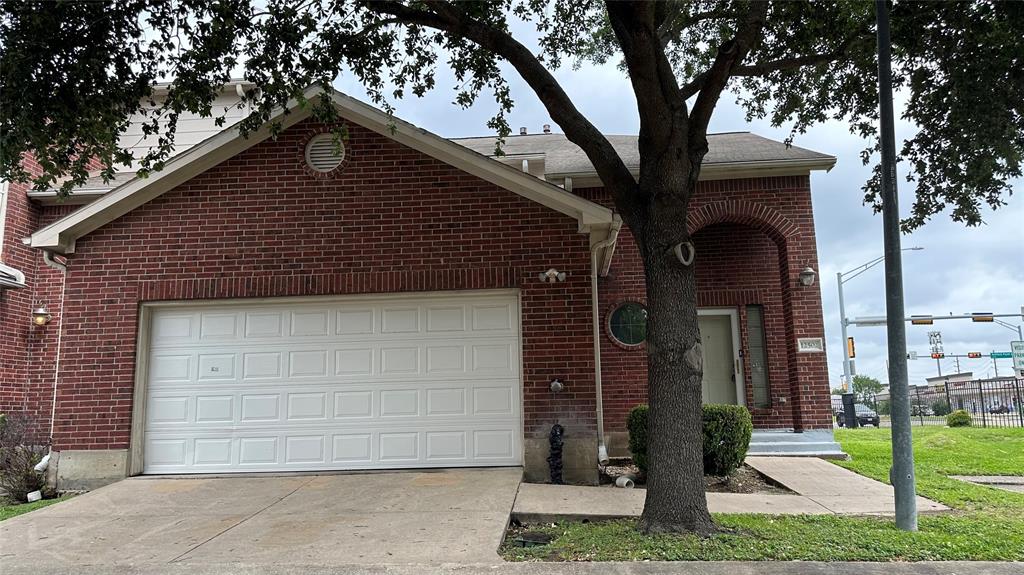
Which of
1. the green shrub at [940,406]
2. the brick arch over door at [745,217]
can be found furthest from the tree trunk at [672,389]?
the green shrub at [940,406]

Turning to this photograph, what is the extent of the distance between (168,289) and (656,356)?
648 centimetres

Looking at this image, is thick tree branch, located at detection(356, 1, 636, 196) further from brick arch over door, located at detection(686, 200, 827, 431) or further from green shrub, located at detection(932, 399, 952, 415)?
green shrub, located at detection(932, 399, 952, 415)

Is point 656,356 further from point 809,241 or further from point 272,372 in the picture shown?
point 809,241

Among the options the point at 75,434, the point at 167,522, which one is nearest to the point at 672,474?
the point at 167,522

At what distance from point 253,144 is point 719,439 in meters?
7.23

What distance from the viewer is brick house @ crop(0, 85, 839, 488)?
8.31 metres

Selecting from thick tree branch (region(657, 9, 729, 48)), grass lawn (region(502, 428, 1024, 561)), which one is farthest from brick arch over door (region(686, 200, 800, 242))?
grass lawn (region(502, 428, 1024, 561))

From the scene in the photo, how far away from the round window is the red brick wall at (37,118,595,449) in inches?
114

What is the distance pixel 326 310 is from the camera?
8.66m

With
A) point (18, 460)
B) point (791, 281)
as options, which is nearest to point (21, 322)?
point (18, 460)

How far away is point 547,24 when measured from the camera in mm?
8727

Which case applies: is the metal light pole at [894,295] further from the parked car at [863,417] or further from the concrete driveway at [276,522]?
the parked car at [863,417]

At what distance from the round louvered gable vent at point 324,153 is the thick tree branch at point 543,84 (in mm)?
2360

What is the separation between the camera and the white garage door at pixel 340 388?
8383 mm
